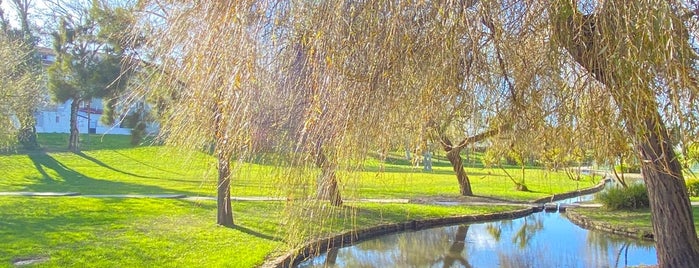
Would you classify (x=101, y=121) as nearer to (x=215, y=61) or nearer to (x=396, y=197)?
(x=396, y=197)

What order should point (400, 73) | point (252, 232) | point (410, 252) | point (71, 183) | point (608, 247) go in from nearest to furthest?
1. point (400, 73)
2. point (410, 252)
3. point (252, 232)
4. point (608, 247)
5. point (71, 183)

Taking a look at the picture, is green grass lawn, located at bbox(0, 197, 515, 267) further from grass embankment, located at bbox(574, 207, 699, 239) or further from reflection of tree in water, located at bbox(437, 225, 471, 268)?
grass embankment, located at bbox(574, 207, 699, 239)

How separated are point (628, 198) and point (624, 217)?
1.33 meters

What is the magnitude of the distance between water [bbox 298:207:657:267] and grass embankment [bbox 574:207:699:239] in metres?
0.49

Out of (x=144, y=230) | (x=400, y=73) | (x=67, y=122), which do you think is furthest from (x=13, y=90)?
(x=67, y=122)

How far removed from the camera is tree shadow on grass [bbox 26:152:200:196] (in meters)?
15.7

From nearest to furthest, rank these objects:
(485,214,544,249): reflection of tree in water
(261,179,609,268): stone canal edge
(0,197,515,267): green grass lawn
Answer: (0,197,515,267): green grass lawn → (261,179,609,268): stone canal edge → (485,214,544,249): reflection of tree in water

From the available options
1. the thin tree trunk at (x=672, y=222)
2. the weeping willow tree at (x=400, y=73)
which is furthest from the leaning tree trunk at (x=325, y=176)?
the thin tree trunk at (x=672, y=222)

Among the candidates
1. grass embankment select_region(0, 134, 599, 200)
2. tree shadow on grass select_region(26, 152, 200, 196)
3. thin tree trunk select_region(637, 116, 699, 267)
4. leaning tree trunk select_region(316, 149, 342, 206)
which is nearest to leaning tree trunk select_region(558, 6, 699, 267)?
thin tree trunk select_region(637, 116, 699, 267)

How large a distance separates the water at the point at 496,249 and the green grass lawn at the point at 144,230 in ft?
1.86

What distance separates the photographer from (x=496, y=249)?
8.94 meters

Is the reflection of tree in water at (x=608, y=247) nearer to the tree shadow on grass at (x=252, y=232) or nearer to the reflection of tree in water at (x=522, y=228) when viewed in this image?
the reflection of tree in water at (x=522, y=228)

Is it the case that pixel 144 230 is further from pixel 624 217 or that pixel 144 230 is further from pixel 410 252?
pixel 624 217

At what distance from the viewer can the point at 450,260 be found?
822cm
